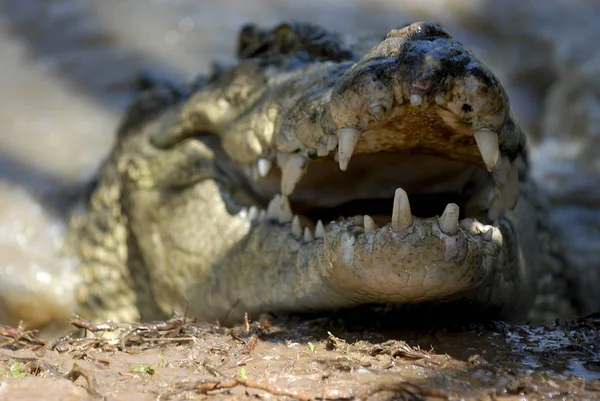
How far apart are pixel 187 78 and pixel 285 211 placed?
12.5 feet

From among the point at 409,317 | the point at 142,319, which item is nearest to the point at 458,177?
the point at 409,317

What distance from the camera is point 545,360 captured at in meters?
2.12

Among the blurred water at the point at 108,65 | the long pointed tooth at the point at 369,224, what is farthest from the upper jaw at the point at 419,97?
the blurred water at the point at 108,65

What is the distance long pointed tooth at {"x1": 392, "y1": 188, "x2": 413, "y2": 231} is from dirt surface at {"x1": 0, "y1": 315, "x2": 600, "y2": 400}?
1.10 ft

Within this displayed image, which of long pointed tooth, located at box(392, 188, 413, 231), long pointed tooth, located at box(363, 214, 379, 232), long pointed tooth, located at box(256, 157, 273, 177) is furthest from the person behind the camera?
long pointed tooth, located at box(256, 157, 273, 177)

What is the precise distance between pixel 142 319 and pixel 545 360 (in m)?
2.15

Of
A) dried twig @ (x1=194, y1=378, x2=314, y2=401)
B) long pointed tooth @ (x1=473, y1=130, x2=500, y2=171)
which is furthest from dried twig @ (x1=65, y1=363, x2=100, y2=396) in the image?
long pointed tooth @ (x1=473, y1=130, x2=500, y2=171)

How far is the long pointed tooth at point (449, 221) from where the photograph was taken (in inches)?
84.0

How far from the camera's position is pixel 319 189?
3016mm

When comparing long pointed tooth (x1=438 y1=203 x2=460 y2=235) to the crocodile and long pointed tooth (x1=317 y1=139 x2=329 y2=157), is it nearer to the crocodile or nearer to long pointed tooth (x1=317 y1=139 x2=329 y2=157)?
the crocodile

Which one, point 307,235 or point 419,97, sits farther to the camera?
point 307,235

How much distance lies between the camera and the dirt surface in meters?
1.84

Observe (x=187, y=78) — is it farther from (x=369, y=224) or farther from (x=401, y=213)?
(x=401, y=213)

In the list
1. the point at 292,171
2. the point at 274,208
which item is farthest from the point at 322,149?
the point at 274,208
